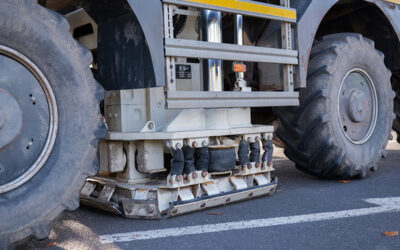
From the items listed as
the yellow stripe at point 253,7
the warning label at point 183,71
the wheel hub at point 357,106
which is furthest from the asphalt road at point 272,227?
the yellow stripe at point 253,7

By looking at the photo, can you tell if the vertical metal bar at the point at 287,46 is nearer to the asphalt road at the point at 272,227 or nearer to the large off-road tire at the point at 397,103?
the asphalt road at the point at 272,227

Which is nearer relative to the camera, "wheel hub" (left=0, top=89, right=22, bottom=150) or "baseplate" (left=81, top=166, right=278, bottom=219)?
"wheel hub" (left=0, top=89, right=22, bottom=150)

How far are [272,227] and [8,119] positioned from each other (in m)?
1.59

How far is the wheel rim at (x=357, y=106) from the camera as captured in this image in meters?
3.90

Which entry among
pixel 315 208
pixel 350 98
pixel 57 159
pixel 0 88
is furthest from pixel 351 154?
pixel 0 88

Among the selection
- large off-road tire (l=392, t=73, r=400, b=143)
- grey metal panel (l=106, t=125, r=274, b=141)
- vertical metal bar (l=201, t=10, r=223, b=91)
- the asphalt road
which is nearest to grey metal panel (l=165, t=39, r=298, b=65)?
vertical metal bar (l=201, t=10, r=223, b=91)

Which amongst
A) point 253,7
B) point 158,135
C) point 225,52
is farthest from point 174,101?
point 253,7

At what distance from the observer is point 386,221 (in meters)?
2.58

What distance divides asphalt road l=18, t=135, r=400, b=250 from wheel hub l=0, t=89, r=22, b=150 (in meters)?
0.63

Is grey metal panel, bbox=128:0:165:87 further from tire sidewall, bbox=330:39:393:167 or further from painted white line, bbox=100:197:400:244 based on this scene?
tire sidewall, bbox=330:39:393:167

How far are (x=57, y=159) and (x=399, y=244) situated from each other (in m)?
1.82

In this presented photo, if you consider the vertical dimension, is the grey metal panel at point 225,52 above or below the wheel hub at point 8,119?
above

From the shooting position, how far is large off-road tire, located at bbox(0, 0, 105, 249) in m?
2.02

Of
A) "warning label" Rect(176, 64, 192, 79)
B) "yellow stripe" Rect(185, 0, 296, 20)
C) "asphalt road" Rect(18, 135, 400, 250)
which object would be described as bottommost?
"asphalt road" Rect(18, 135, 400, 250)
